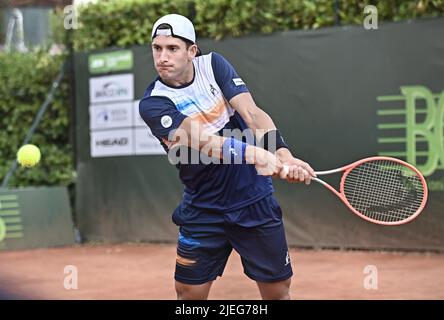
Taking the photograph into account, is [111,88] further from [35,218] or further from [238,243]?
[238,243]

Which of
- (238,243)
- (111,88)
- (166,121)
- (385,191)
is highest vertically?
(111,88)

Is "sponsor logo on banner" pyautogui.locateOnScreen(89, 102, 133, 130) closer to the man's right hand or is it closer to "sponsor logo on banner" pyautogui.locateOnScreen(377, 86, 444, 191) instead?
"sponsor logo on banner" pyautogui.locateOnScreen(377, 86, 444, 191)

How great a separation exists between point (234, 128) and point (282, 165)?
46 centimetres

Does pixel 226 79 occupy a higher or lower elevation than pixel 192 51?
lower

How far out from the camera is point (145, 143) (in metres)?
9.33

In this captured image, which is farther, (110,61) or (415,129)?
(110,61)

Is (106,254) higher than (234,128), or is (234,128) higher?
(234,128)

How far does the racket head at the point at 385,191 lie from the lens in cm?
424

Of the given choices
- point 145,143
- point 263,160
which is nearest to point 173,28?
point 263,160

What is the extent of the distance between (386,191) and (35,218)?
5913mm

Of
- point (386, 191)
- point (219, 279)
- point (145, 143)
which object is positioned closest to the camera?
point (386, 191)
